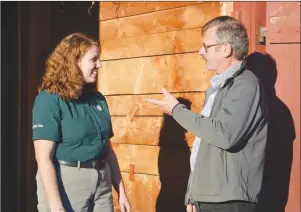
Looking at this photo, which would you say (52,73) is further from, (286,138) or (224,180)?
(286,138)

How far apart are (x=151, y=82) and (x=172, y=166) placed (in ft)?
2.11

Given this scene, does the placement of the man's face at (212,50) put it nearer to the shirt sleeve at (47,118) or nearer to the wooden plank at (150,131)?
the shirt sleeve at (47,118)

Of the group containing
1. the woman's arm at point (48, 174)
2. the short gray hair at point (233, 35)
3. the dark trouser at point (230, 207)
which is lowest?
the dark trouser at point (230, 207)

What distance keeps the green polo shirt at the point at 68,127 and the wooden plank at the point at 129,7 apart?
129 centimetres

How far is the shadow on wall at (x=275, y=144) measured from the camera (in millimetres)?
3432

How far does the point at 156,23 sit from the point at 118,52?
0.47 m

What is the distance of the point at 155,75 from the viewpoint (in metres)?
4.20

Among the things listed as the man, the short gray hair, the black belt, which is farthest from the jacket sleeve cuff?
the black belt

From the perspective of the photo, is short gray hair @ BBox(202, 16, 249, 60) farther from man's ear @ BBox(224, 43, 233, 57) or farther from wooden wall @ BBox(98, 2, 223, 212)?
wooden wall @ BBox(98, 2, 223, 212)

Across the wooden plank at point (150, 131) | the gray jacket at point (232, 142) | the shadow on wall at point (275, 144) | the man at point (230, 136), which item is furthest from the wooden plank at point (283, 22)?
the wooden plank at point (150, 131)

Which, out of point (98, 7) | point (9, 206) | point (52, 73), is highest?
point (98, 7)

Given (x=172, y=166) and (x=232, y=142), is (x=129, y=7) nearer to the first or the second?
(x=172, y=166)

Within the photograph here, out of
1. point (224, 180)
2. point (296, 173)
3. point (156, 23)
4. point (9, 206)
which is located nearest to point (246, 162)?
point (224, 180)

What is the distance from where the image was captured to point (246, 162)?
280 cm
